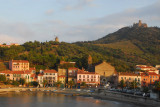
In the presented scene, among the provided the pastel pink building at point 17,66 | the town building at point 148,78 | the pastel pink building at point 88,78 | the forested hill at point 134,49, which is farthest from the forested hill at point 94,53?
the town building at point 148,78

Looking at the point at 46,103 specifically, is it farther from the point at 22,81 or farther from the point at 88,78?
the point at 88,78

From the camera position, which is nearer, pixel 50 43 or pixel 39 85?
pixel 39 85

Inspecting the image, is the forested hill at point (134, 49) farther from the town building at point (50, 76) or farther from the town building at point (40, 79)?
the town building at point (40, 79)

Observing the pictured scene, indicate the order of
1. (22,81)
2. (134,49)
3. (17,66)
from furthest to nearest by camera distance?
(134,49)
(17,66)
(22,81)

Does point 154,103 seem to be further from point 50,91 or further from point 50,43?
point 50,43

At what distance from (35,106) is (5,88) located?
69.7 ft

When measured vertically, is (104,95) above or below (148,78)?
below

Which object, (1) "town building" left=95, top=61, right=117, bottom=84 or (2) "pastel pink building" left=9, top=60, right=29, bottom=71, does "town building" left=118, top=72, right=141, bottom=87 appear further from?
(2) "pastel pink building" left=9, top=60, right=29, bottom=71

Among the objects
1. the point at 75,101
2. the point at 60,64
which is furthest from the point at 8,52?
the point at 75,101

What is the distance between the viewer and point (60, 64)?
79.9 m

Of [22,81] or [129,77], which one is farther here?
[129,77]

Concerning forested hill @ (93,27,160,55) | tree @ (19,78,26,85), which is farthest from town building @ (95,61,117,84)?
forested hill @ (93,27,160,55)

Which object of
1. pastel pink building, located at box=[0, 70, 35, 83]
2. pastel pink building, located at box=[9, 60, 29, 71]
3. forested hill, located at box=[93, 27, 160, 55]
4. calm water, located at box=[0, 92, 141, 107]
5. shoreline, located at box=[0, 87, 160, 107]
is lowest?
calm water, located at box=[0, 92, 141, 107]

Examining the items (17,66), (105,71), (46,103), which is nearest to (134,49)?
(105,71)
